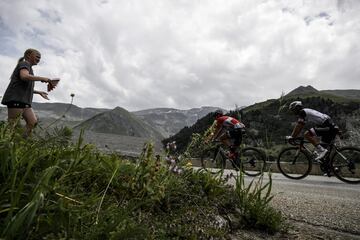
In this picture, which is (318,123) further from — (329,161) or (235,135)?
(235,135)

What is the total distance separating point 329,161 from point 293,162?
63.6 inches

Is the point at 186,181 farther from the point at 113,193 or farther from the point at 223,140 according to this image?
the point at 223,140

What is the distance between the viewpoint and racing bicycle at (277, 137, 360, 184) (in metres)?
10.5

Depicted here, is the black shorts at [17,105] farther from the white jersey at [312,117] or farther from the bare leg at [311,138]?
the bare leg at [311,138]

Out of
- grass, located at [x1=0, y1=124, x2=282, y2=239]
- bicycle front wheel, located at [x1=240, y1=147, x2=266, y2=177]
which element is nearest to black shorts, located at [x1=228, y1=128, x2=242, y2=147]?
bicycle front wheel, located at [x1=240, y1=147, x2=266, y2=177]

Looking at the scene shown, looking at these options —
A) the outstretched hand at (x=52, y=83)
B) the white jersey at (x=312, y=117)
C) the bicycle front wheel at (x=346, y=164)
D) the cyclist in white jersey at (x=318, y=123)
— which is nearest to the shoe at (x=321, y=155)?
the cyclist in white jersey at (x=318, y=123)

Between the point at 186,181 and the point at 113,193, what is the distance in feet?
3.03

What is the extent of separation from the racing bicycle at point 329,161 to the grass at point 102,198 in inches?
313

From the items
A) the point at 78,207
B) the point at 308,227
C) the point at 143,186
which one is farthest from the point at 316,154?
the point at 78,207

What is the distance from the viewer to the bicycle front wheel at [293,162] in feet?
37.1

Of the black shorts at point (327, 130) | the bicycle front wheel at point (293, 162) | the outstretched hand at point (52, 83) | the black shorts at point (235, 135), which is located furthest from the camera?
the black shorts at point (235, 135)

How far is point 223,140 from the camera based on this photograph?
12.1 m

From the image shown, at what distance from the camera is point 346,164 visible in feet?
35.0

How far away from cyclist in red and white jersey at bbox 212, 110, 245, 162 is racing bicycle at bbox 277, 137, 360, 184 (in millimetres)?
1543
